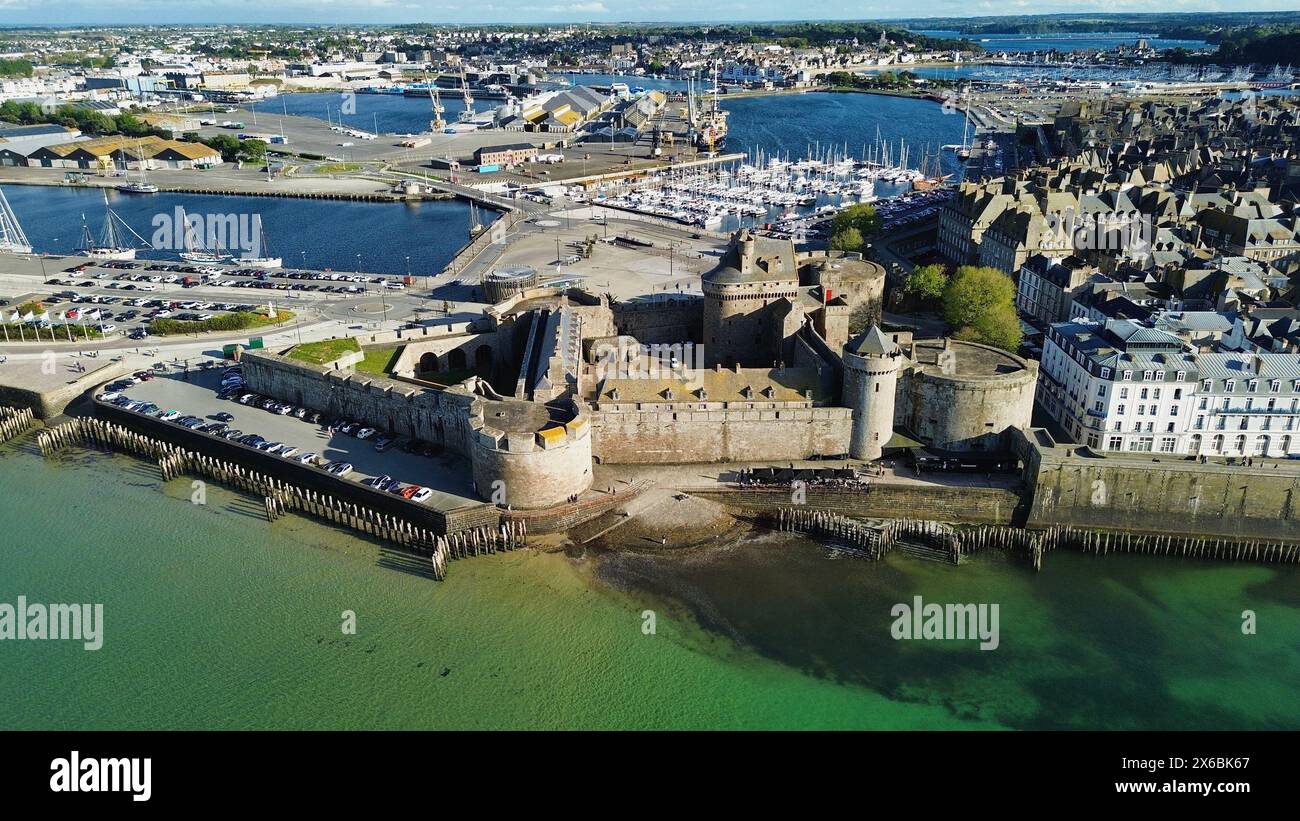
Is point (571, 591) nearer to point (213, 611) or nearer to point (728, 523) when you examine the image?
point (728, 523)

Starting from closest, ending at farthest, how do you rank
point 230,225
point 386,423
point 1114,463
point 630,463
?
1. point 1114,463
2. point 630,463
3. point 386,423
4. point 230,225

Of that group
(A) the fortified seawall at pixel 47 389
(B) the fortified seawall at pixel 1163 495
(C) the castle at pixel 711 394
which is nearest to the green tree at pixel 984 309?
(C) the castle at pixel 711 394

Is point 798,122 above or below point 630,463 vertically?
above

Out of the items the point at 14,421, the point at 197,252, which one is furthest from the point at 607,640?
the point at 197,252

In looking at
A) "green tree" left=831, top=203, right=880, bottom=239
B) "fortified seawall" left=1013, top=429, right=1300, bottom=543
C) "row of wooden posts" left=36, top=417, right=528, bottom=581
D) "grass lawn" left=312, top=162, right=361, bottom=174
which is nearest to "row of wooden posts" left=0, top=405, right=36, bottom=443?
"row of wooden posts" left=36, top=417, right=528, bottom=581

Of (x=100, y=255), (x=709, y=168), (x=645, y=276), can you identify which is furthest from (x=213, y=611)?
(x=709, y=168)

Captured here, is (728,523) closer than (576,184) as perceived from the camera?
Yes

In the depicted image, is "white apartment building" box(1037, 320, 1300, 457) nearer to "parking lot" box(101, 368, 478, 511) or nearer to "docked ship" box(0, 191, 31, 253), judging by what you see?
"parking lot" box(101, 368, 478, 511)
